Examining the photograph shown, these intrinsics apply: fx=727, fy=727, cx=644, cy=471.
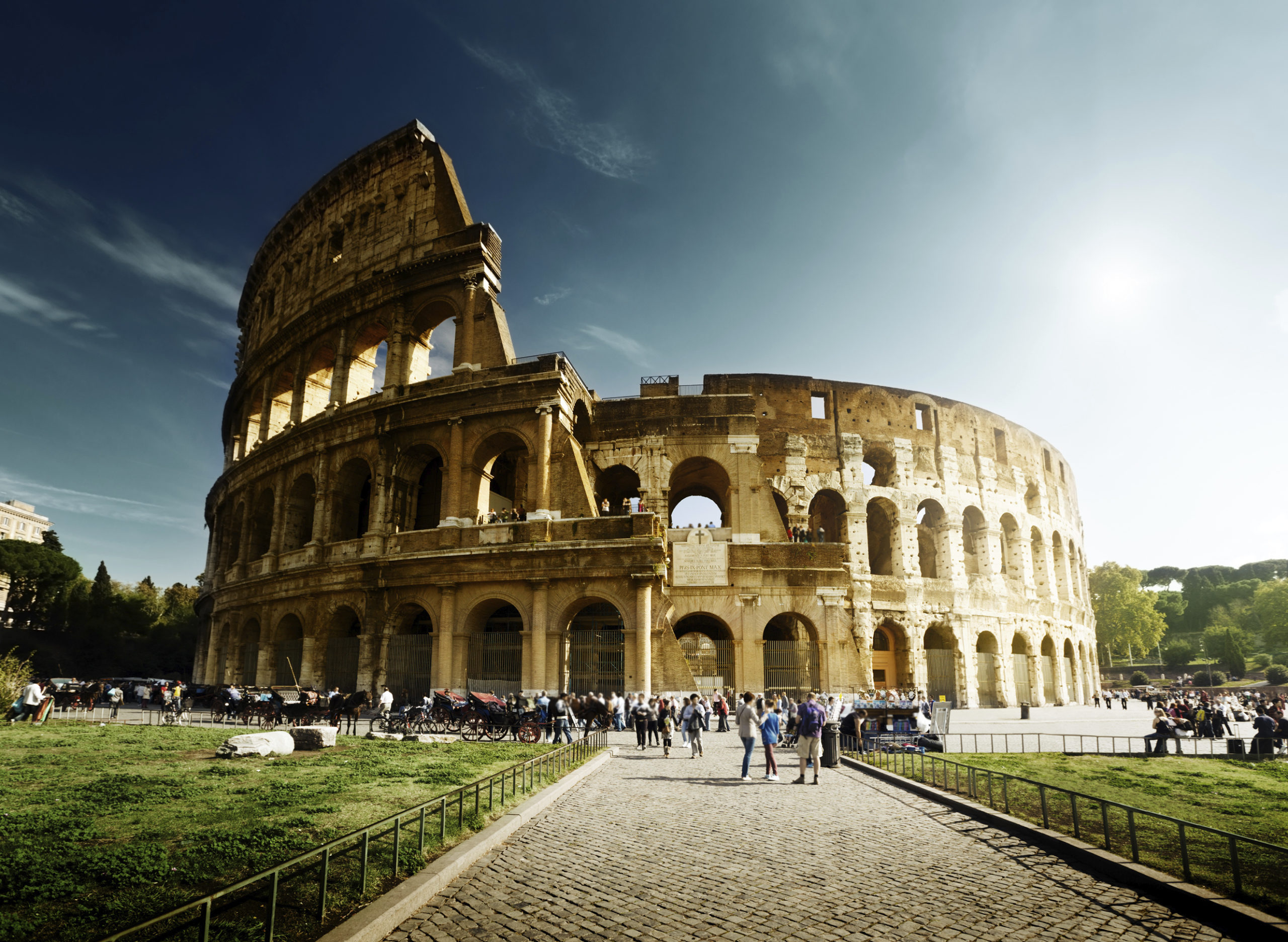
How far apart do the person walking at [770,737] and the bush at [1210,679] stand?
59099 mm

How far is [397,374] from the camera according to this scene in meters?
25.9

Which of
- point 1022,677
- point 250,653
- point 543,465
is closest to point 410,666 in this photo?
point 543,465

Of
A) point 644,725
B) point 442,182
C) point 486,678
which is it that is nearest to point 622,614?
point 486,678

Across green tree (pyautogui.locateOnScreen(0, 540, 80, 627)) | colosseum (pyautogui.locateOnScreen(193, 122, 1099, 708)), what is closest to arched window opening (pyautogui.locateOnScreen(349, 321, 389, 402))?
colosseum (pyautogui.locateOnScreen(193, 122, 1099, 708))

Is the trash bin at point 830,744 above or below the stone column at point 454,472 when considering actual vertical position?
below

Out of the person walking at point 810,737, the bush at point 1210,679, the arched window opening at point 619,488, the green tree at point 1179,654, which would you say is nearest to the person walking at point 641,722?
the person walking at point 810,737

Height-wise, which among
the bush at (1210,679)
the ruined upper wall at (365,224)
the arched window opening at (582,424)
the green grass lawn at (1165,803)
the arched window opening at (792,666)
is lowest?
the bush at (1210,679)

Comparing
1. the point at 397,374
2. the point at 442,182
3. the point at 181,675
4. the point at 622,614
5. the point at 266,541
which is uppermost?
the point at 442,182

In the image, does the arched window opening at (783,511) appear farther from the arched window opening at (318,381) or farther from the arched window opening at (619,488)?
the arched window opening at (318,381)

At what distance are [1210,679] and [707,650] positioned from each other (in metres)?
47.7

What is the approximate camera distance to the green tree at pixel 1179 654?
218 ft

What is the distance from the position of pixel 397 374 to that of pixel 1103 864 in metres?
24.5

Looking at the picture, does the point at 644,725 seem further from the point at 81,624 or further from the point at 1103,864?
the point at 81,624

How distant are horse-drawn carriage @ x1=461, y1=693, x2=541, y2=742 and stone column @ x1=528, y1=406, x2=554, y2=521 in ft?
22.2
